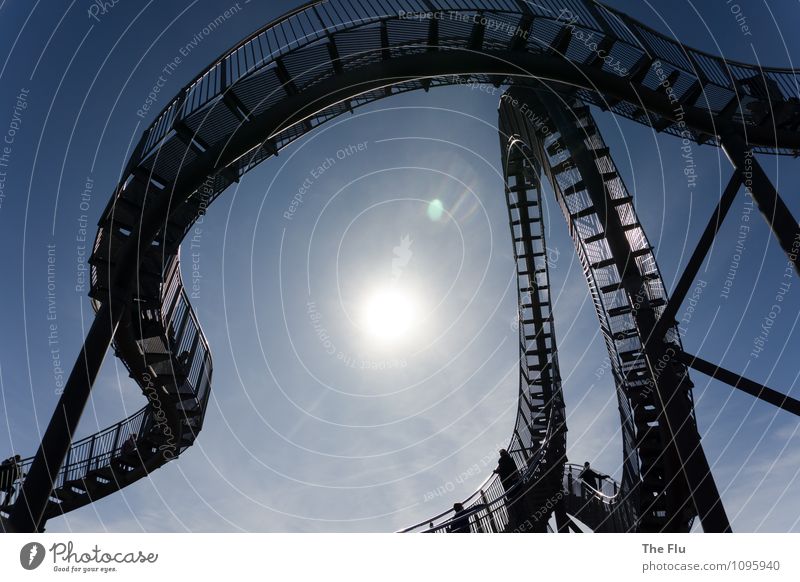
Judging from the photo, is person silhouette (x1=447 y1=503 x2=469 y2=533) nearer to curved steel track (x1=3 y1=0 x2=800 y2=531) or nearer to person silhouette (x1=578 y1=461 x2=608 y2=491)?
curved steel track (x1=3 y1=0 x2=800 y2=531)

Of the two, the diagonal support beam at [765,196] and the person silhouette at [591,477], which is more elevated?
the diagonal support beam at [765,196]

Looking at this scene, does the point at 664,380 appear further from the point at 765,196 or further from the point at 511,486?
the point at 511,486

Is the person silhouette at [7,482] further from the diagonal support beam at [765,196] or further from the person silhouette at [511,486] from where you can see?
the diagonal support beam at [765,196]

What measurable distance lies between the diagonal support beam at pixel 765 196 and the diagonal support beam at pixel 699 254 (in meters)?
0.24

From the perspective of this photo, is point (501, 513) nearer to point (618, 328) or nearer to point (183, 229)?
point (618, 328)

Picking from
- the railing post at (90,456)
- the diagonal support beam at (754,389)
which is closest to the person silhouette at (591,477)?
the diagonal support beam at (754,389)

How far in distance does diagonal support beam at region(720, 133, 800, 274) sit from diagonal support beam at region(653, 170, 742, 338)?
24cm

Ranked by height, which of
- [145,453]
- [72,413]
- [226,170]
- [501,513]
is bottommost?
[501,513]

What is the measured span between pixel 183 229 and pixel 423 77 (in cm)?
545

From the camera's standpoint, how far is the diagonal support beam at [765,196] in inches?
271
